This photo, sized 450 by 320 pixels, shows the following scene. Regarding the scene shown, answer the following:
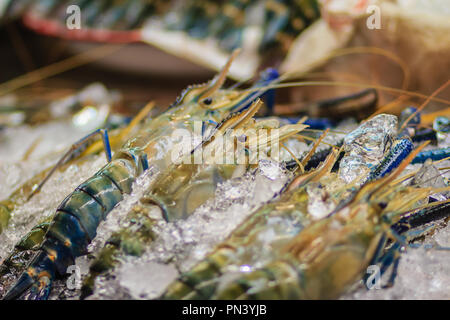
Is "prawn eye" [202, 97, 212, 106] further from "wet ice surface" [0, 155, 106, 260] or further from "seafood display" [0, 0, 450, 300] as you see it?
"wet ice surface" [0, 155, 106, 260]

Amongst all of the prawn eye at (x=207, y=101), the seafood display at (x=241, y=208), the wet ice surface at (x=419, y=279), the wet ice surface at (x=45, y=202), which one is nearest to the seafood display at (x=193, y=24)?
the seafood display at (x=241, y=208)

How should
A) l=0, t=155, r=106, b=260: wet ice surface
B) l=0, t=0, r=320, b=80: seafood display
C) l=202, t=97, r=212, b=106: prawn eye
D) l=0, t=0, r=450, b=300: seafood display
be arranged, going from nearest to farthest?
l=0, t=0, r=450, b=300: seafood display < l=0, t=155, r=106, b=260: wet ice surface < l=202, t=97, r=212, b=106: prawn eye < l=0, t=0, r=320, b=80: seafood display

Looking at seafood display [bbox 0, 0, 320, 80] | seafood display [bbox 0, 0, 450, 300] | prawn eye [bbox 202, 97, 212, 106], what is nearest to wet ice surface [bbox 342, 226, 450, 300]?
seafood display [bbox 0, 0, 450, 300]

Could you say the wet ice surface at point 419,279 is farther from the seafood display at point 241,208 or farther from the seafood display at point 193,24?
the seafood display at point 193,24

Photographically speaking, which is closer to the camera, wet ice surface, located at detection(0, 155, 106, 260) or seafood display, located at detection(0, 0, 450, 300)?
Answer: seafood display, located at detection(0, 0, 450, 300)

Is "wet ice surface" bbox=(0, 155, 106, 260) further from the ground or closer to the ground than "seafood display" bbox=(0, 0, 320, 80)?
closer to the ground

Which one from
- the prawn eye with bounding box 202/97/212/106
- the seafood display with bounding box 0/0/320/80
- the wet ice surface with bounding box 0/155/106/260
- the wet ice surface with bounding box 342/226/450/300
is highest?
the seafood display with bounding box 0/0/320/80

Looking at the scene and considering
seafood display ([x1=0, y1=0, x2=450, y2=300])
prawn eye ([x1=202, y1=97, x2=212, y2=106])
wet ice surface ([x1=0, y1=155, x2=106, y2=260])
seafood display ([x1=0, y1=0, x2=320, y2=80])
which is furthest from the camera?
seafood display ([x1=0, y1=0, x2=320, y2=80])

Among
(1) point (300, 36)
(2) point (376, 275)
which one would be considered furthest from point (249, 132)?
(1) point (300, 36)

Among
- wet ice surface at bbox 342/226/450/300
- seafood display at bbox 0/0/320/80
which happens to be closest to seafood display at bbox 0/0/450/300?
wet ice surface at bbox 342/226/450/300

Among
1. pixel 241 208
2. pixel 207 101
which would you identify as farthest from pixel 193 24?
pixel 241 208

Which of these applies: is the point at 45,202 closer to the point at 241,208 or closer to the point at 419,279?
the point at 241,208

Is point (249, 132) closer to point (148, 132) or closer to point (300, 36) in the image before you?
point (148, 132)

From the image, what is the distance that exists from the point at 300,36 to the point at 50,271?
145cm
